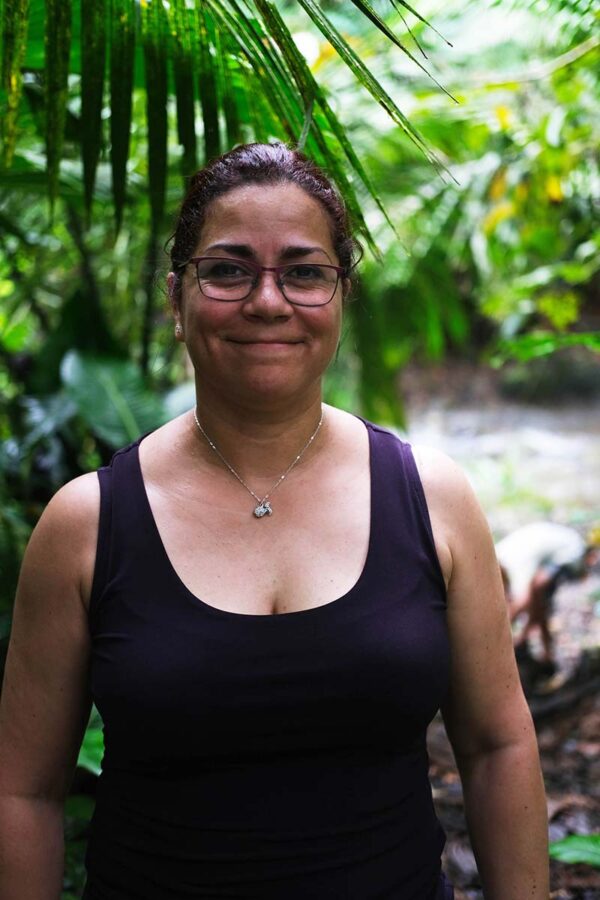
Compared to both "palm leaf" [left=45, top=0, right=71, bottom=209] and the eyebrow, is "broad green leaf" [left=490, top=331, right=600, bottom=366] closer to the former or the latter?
the eyebrow

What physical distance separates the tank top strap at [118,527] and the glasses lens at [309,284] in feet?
1.30

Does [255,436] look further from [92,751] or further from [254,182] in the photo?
[92,751]

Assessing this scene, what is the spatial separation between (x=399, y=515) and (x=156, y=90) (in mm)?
889

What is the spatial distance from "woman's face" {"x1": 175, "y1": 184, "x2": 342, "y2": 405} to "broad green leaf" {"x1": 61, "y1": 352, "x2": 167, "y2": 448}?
215 cm

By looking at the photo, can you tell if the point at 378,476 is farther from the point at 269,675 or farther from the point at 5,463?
the point at 5,463

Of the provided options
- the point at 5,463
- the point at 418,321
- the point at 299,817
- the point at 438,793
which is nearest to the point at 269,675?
the point at 299,817

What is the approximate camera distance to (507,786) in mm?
1521

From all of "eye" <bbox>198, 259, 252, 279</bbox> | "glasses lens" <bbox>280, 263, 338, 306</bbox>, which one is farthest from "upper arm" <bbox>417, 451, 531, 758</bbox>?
"eye" <bbox>198, 259, 252, 279</bbox>

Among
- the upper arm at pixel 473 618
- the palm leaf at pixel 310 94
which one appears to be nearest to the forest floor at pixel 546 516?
the upper arm at pixel 473 618

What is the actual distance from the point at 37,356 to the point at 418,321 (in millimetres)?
1985

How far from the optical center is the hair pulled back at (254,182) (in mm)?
1416

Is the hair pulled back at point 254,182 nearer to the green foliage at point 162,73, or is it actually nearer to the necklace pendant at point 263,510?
the green foliage at point 162,73

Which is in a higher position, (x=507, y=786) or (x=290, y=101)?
(x=290, y=101)

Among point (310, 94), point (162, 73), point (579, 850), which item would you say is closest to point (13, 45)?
point (162, 73)
